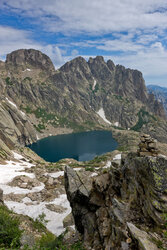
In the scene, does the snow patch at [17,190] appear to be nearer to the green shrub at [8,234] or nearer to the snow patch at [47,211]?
the snow patch at [47,211]

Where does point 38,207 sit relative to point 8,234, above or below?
below

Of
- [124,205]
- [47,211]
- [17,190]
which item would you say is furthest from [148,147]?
[17,190]

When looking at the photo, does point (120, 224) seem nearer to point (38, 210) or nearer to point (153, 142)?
point (153, 142)

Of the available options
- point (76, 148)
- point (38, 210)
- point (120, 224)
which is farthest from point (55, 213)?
point (76, 148)

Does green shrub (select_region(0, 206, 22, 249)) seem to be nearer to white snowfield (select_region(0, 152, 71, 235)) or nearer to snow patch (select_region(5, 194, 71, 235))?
white snowfield (select_region(0, 152, 71, 235))

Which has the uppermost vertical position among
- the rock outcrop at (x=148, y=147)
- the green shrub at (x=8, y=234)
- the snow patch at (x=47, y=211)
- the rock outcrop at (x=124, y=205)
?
the rock outcrop at (x=148, y=147)

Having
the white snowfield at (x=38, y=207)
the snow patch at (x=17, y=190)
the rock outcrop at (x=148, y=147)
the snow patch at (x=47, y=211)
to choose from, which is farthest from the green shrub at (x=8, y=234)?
the snow patch at (x=17, y=190)

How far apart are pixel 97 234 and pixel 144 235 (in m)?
5.64

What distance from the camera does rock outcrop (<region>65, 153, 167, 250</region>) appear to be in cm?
934

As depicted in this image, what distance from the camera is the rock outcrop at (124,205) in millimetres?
9344

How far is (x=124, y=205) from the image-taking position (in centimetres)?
1184

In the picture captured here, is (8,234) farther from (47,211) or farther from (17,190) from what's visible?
(17,190)

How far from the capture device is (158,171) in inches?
415

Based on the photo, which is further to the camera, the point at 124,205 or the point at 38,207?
the point at 38,207
